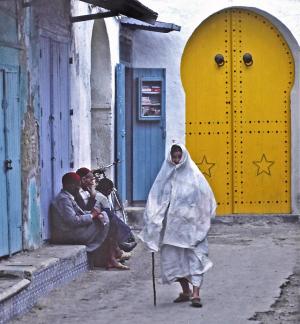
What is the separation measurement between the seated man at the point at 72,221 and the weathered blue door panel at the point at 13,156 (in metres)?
0.92

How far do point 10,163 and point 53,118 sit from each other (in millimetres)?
1742

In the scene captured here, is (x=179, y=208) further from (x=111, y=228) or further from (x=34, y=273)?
(x=111, y=228)

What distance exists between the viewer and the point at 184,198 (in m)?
9.62

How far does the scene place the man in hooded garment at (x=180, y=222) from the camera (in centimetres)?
952

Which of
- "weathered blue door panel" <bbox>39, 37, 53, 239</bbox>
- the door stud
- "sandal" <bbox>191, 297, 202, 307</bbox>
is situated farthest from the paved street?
the door stud

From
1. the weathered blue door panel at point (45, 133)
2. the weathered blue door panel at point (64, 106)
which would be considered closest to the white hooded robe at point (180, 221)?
the weathered blue door panel at point (45, 133)

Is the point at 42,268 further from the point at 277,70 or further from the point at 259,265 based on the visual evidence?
the point at 277,70

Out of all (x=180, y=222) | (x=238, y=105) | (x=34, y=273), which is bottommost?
(x=34, y=273)

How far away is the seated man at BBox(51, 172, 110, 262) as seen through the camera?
11242mm

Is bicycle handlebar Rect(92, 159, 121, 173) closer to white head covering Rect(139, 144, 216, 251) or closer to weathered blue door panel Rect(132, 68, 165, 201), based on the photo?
weathered blue door panel Rect(132, 68, 165, 201)

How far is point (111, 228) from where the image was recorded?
11.7m

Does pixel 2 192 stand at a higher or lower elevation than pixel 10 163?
lower

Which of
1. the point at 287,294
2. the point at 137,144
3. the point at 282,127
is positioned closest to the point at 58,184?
the point at 287,294

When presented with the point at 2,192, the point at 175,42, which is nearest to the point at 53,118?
the point at 2,192
